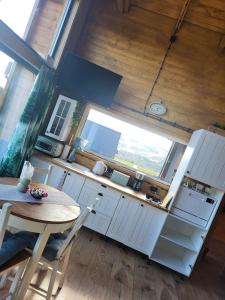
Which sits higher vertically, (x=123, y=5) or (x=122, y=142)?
(x=123, y=5)

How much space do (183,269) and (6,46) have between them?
3.44 m

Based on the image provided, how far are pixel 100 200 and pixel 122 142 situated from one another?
46.6 inches

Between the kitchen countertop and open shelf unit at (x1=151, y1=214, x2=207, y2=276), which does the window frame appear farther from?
open shelf unit at (x1=151, y1=214, x2=207, y2=276)

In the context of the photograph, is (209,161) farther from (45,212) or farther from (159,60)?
(45,212)

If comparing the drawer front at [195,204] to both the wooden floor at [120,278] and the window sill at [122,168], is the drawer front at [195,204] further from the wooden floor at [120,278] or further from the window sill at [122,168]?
the wooden floor at [120,278]

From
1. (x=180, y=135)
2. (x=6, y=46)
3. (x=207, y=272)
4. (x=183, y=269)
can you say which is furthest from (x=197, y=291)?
(x=6, y=46)

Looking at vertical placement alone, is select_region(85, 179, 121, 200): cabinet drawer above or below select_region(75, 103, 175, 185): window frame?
below

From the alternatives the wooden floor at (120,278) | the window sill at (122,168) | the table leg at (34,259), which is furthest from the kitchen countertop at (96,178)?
the table leg at (34,259)

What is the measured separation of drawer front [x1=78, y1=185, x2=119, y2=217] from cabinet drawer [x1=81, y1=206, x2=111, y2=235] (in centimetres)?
6

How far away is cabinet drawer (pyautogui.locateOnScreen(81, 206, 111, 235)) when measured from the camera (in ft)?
12.4

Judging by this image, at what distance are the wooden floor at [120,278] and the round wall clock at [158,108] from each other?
2097 millimetres

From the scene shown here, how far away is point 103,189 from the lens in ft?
12.4

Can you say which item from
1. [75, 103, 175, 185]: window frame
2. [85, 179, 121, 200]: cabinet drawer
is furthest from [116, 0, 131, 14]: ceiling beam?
[85, 179, 121, 200]: cabinet drawer

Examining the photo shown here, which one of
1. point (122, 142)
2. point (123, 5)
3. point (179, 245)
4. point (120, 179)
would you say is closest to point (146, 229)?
point (179, 245)
